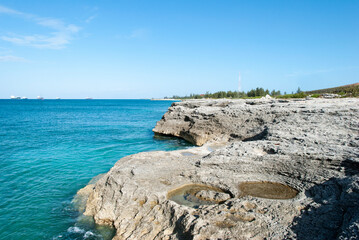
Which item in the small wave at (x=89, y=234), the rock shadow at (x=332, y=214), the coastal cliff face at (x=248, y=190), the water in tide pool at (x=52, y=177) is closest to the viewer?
the rock shadow at (x=332, y=214)

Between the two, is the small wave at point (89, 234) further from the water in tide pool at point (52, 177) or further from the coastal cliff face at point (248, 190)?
the coastal cliff face at point (248, 190)

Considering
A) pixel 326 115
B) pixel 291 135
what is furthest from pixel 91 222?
pixel 326 115

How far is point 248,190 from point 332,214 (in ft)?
9.91

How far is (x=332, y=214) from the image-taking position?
674 centimetres

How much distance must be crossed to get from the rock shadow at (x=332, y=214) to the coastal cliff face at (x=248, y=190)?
0.03 metres

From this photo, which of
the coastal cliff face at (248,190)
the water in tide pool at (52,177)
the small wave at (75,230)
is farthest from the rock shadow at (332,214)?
the small wave at (75,230)

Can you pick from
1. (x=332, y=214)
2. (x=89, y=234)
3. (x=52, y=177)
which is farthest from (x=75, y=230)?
(x=332, y=214)

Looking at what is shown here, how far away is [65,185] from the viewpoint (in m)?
13.1

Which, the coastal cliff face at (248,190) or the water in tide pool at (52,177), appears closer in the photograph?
the coastal cliff face at (248,190)

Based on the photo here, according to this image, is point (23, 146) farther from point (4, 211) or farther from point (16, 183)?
point (4, 211)

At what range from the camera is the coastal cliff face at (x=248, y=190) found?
21.5ft

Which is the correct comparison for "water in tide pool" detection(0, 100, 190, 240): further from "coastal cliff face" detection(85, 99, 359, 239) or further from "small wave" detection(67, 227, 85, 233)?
"coastal cliff face" detection(85, 99, 359, 239)

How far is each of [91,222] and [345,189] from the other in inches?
364

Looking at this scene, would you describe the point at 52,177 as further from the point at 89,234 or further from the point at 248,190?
the point at 248,190
